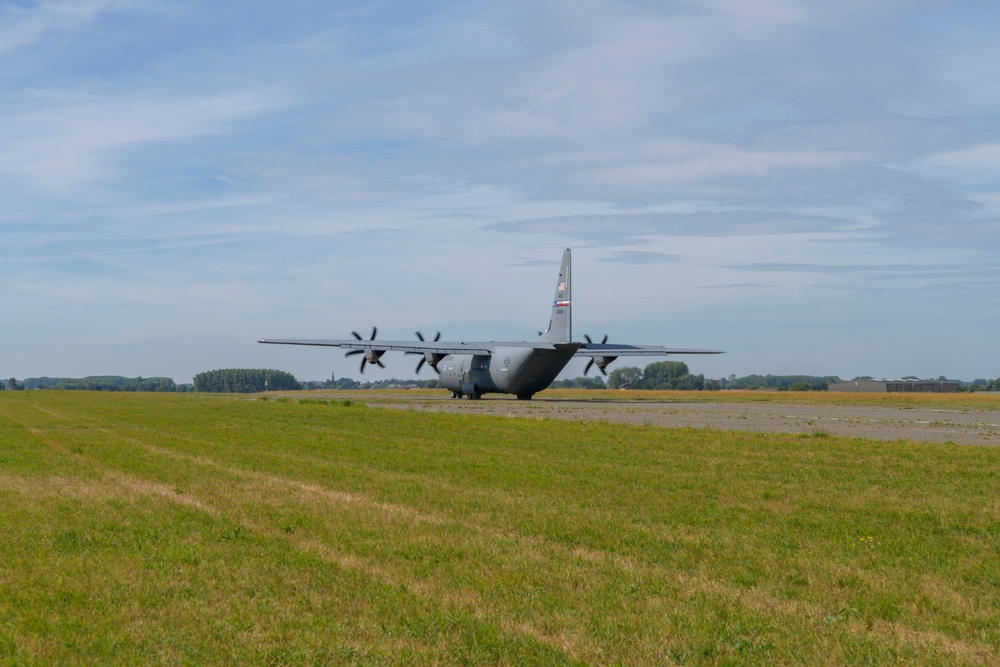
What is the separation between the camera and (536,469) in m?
19.0

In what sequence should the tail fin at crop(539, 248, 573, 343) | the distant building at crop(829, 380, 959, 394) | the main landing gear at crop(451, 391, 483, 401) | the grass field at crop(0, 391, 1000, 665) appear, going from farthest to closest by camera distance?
1. the distant building at crop(829, 380, 959, 394)
2. the main landing gear at crop(451, 391, 483, 401)
3. the tail fin at crop(539, 248, 573, 343)
4. the grass field at crop(0, 391, 1000, 665)

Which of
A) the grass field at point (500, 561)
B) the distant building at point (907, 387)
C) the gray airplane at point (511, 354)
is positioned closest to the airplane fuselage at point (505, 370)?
the gray airplane at point (511, 354)

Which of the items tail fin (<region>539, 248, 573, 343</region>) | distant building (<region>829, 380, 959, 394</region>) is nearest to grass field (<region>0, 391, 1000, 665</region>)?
tail fin (<region>539, 248, 573, 343</region>)

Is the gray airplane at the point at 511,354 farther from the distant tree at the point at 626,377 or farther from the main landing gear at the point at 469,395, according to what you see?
the distant tree at the point at 626,377

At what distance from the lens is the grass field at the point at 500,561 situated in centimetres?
697

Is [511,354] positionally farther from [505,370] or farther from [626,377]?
[626,377]

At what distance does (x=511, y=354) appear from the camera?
67.4 meters

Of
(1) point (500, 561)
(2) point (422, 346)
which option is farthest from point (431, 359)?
(1) point (500, 561)

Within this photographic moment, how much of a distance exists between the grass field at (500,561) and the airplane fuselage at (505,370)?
43.9 m

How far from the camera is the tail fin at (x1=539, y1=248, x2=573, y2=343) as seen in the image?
6303 centimetres

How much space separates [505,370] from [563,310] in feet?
24.1

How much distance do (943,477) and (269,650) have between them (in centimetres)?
1463

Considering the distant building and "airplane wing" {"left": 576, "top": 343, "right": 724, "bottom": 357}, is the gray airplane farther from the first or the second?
the distant building

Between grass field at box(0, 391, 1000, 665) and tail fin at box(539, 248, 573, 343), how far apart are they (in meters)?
42.1
